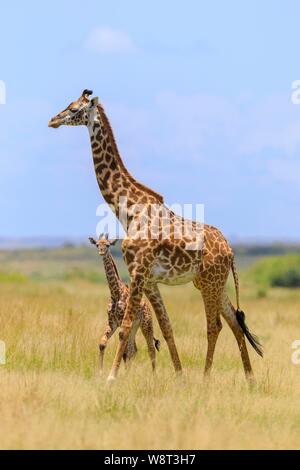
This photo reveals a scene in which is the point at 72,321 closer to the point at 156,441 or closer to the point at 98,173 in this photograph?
the point at 98,173

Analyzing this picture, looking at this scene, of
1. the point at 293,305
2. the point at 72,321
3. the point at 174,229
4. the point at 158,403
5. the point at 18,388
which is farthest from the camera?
the point at 293,305

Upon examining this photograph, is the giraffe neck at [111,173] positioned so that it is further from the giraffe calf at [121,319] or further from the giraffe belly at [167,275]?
the giraffe calf at [121,319]

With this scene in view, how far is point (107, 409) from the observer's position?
9469 millimetres

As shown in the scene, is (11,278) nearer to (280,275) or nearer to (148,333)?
(280,275)

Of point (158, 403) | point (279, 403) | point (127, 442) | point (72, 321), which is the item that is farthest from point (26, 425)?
point (72, 321)

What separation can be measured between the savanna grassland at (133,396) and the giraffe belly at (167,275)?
1114mm

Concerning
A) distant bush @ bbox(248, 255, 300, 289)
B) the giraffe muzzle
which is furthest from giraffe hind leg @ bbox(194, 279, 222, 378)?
distant bush @ bbox(248, 255, 300, 289)

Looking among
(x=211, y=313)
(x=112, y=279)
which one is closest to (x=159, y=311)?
(x=211, y=313)

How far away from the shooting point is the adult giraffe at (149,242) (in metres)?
10.8

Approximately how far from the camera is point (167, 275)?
11.0 metres

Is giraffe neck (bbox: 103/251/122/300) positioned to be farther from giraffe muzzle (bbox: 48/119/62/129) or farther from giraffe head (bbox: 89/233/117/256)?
giraffe muzzle (bbox: 48/119/62/129)

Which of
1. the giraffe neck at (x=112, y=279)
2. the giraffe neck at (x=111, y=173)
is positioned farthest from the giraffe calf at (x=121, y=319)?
the giraffe neck at (x=111, y=173)

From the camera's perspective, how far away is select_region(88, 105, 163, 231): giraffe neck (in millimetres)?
11180
